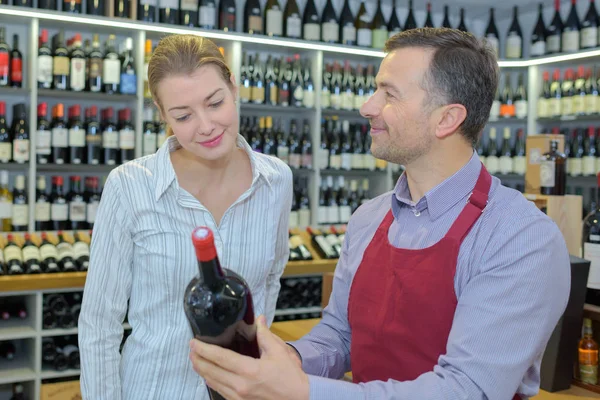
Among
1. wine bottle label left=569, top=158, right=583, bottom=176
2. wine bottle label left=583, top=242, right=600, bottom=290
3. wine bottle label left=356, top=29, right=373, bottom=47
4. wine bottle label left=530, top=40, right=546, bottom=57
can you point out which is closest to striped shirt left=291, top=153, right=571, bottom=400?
wine bottle label left=583, top=242, right=600, bottom=290

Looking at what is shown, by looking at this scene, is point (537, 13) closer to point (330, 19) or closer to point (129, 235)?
point (330, 19)

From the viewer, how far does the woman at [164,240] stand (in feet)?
4.67

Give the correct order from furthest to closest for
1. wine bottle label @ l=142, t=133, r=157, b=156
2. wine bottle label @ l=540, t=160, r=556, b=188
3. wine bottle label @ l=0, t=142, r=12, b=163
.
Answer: wine bottle label @ l=142, t=133, r=157, b=156
wine bottle label @ l=0, t=142, r=12, b=163
wine bottle label @ l=540, t=160, r=556, b=188

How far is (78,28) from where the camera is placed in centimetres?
424

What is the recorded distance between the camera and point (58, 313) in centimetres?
346

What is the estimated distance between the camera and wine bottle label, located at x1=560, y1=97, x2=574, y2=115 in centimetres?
498

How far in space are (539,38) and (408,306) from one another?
198 inches

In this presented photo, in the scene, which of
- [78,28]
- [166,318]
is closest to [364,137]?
[78,28]

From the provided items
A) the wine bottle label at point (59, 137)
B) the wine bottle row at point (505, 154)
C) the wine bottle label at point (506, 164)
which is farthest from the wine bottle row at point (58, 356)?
the wine bottle label at point (506, 164)

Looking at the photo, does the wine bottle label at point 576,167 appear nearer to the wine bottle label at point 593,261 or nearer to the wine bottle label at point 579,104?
the wine bottle label at point 579,104

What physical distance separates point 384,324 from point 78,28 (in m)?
3.69

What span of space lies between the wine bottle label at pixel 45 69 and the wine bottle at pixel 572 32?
12.3ft

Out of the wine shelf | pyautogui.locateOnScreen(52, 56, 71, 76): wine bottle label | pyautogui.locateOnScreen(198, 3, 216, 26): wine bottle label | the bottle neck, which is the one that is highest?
pyautogui.locateOnScreen(198, 3, 216, 26): wine bottle label

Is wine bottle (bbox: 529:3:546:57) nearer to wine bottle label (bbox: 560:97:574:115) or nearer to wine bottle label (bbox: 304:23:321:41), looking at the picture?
wine bottle label (bbox: 560:97:574:115)
